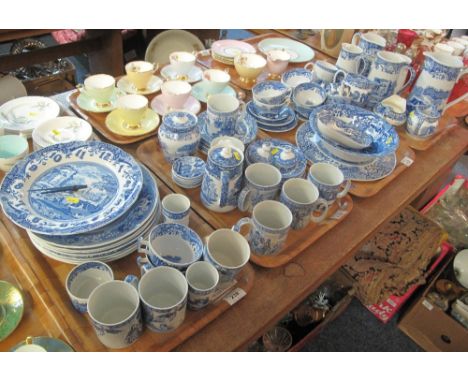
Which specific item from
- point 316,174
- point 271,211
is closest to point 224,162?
point 271,211

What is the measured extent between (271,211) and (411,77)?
0.83 m

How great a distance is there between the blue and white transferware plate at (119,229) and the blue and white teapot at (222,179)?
0.40 feet

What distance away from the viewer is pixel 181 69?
134 centimetres

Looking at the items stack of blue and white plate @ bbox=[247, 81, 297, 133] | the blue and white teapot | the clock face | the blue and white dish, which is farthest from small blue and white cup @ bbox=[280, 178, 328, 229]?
the clock face

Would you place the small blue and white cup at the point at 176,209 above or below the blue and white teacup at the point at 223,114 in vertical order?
below

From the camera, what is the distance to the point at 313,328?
4.65ft

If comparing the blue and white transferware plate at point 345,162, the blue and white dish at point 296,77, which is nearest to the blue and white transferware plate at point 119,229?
→ the blue and white transferware plate at point 345,162

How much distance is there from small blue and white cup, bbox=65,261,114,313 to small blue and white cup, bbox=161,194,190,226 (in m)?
0.16

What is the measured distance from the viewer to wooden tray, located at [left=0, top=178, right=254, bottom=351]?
2.21 ft

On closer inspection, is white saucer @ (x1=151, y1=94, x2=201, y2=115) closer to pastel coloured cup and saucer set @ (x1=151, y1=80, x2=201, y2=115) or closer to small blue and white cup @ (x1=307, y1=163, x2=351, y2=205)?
pastel coloured cup and saucer set @ (x1=151, y1=80, x2=201, y2=115)

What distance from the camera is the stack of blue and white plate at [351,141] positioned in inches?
41.2

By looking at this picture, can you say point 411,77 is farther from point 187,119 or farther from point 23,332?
point 23,332

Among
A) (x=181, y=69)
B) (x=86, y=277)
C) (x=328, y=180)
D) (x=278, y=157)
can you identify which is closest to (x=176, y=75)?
(x=181, y=69)

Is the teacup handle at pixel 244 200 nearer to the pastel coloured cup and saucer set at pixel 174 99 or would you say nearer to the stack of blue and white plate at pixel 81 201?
the stack of blue and white plate at pixel 81 201
